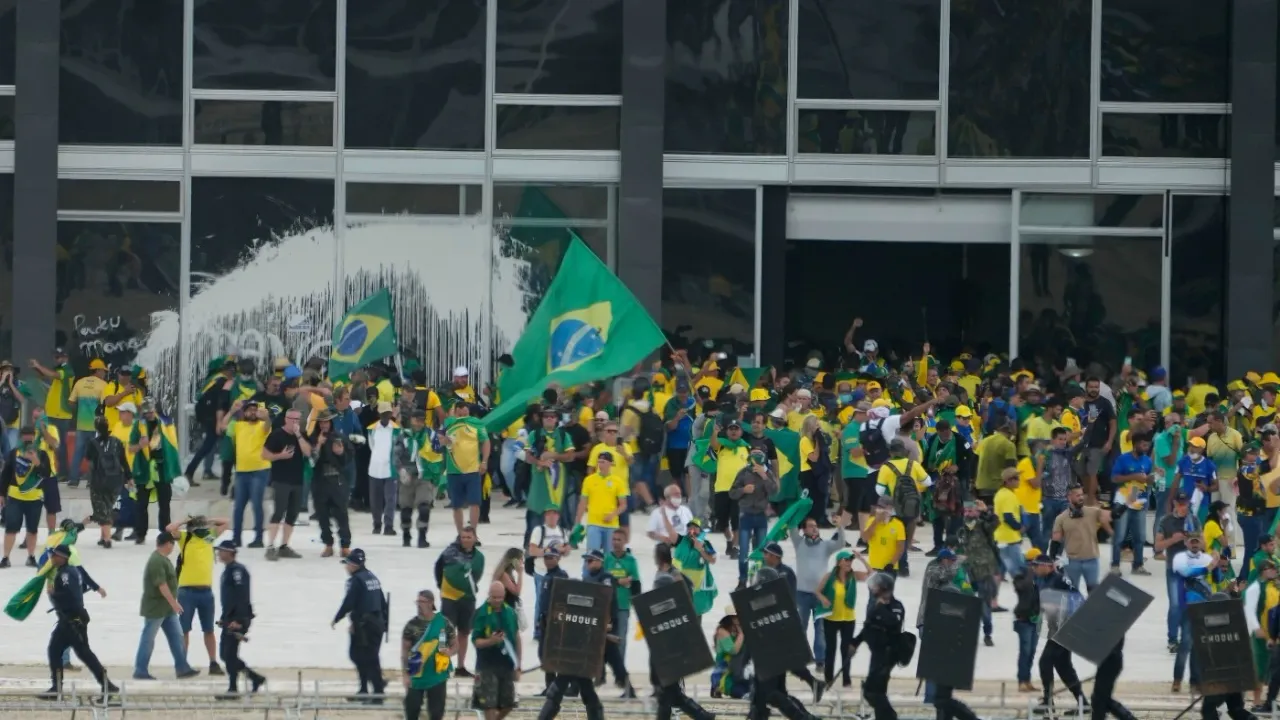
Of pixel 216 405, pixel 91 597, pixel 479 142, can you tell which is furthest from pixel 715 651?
pixel 479 142

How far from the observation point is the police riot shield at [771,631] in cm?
1723

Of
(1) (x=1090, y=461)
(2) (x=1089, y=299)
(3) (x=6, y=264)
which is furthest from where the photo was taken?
(2) (x=1089, y=299)

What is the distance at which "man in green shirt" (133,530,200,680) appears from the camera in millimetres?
18719

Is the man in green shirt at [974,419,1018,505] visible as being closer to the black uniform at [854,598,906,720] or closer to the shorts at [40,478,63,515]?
the black uniform at [854,598,906,720]

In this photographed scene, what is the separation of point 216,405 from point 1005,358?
35.3ft

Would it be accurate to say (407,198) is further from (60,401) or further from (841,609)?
(841,609)

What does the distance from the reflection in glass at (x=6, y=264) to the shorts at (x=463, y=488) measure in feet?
28.6

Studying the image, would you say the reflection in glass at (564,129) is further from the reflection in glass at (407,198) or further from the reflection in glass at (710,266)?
the reflection in glass at (710,266)

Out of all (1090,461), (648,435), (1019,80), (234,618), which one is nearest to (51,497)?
(234,618)

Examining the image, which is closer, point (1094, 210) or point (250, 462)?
point (250, 462)

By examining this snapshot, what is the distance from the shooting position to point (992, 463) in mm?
23562

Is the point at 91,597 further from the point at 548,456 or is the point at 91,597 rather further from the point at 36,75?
the point at 36,75

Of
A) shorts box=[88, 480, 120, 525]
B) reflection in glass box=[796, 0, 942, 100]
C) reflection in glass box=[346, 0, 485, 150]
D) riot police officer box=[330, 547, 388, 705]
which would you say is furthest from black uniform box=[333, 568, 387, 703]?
reflection in glass box=[796, 0, 942, 100]

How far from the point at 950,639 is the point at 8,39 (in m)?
17.4
